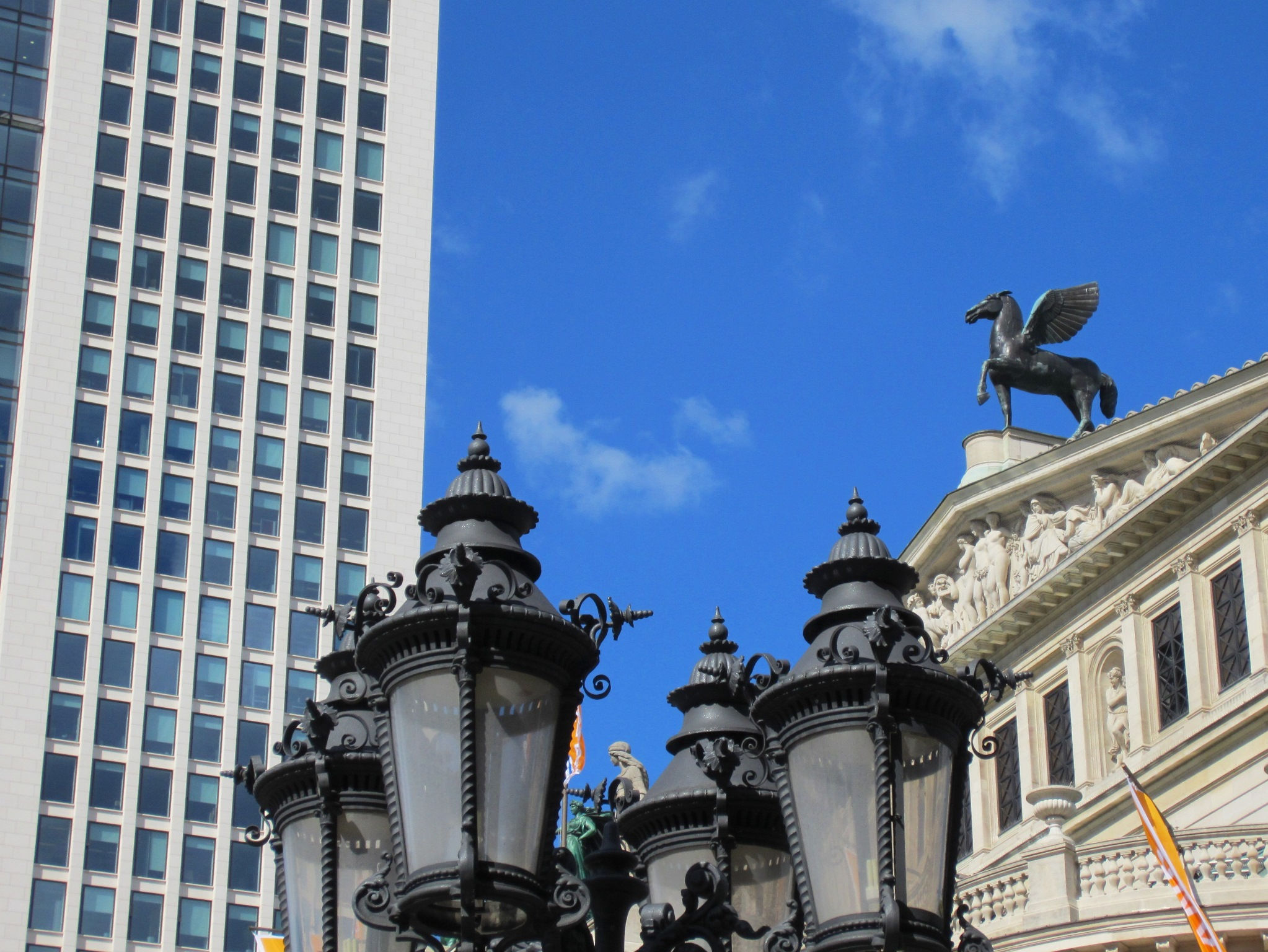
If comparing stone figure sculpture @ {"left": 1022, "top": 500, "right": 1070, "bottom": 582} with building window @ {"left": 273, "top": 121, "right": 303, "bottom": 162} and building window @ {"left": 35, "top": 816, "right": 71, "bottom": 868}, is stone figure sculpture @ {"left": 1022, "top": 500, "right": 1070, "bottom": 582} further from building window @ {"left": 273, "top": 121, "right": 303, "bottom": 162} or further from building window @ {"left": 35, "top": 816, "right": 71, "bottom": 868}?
building window @ {"left": 273, "top": 121, "right": 303, "bottom": 162}

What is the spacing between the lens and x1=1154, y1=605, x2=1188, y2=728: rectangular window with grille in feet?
122

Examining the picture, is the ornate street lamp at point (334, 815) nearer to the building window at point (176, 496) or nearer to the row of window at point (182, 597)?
the row of window at point (182, 597)

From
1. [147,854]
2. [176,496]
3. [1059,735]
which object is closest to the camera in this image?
[1059,735]

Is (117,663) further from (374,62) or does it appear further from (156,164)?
(374,62)

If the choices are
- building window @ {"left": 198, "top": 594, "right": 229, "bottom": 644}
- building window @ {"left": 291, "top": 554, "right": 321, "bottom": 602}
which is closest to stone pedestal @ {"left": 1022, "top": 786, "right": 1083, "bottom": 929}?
building window @ {"left": 198, "top": 594, "right": 229, "bottom": 644}

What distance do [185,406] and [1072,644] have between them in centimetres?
3956

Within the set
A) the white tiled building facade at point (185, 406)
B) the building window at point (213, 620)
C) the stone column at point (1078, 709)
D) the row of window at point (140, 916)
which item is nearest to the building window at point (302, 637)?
the white tiled building facade at point (185, 406)

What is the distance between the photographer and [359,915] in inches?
281

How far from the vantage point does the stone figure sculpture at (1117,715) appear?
38.2 metres

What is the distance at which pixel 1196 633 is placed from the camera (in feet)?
121

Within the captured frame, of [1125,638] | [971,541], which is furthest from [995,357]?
[1125,638]

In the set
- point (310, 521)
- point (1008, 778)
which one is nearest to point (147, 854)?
point (310, 521)

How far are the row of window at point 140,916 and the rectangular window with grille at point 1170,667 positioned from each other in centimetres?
3279

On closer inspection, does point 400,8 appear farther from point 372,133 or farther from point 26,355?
point 26,355
